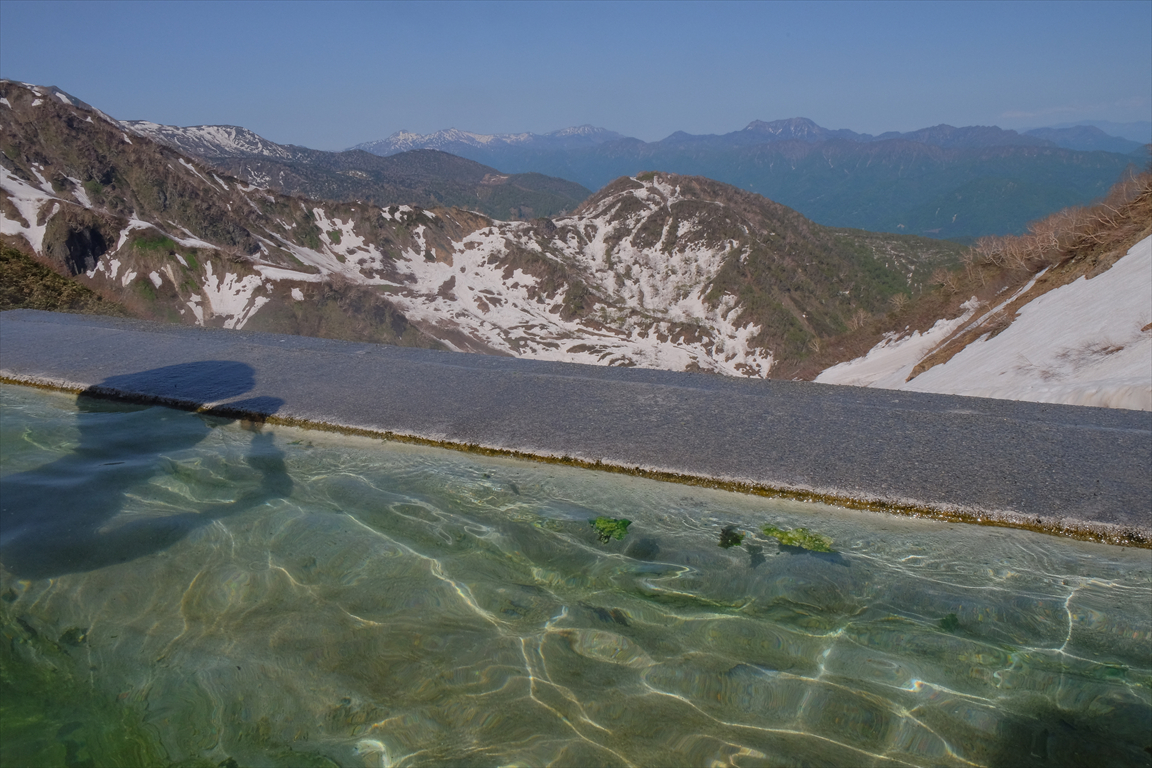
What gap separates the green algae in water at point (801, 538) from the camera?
13.4 feet

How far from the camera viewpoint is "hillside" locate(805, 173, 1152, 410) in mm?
10789

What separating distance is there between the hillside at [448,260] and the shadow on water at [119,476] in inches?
3130

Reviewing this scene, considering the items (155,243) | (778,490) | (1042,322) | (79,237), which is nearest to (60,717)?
(778,490)

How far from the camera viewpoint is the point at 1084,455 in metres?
4.67

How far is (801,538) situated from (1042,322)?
13.8m

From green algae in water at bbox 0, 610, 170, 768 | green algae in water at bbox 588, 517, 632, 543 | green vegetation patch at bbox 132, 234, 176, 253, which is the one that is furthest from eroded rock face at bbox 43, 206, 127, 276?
green algae in water at bbox 588, 517, 632, 543

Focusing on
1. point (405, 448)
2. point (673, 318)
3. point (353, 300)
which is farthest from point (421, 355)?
point (673, 318)

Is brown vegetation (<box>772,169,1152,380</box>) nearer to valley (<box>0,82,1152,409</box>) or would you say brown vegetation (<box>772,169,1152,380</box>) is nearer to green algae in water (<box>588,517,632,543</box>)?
valley (<box>0,82,1152,409</box>)

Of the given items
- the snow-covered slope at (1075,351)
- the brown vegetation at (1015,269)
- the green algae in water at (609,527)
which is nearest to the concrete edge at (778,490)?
the green algae in water at (609,527)

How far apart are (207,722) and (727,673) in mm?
2111

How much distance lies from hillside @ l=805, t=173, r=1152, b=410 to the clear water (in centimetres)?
581

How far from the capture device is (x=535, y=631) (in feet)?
11.4

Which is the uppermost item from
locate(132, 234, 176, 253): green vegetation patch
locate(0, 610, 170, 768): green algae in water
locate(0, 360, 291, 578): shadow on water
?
locate(132, 234, 176, 253): green vegetation patch

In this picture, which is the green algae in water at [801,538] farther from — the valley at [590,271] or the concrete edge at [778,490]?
the valley at [590,271]
